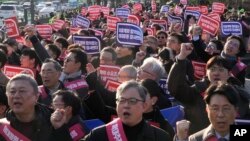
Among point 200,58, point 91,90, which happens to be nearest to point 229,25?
point 200,58

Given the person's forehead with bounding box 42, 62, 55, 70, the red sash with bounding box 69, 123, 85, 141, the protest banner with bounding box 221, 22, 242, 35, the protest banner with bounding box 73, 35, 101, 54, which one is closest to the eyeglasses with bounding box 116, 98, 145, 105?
the red sash with bounding box 69, 123, 85, 141

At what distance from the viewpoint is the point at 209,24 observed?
46.0 ft

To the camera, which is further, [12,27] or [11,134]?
[12,27]

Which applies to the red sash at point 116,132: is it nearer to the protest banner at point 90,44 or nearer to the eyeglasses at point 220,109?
the eyeglasses at point 220,109

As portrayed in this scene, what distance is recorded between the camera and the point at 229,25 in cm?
1545

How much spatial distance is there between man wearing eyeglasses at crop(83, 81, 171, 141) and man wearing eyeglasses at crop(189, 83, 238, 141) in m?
0.41

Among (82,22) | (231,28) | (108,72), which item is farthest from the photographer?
(82,22)

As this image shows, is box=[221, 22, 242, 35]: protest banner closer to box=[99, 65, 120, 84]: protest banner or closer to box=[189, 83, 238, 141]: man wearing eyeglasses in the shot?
box=[99, 65, 120, 84]: protest banner

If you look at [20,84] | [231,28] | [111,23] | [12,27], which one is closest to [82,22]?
[111,23]

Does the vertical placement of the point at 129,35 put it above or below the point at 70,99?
below

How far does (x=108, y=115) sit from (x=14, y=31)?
22.8 ft

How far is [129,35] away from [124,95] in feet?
21.8

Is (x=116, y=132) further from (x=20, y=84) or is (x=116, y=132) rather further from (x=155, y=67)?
(x=155, y=67)

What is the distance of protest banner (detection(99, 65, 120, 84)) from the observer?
8578 millimetres
